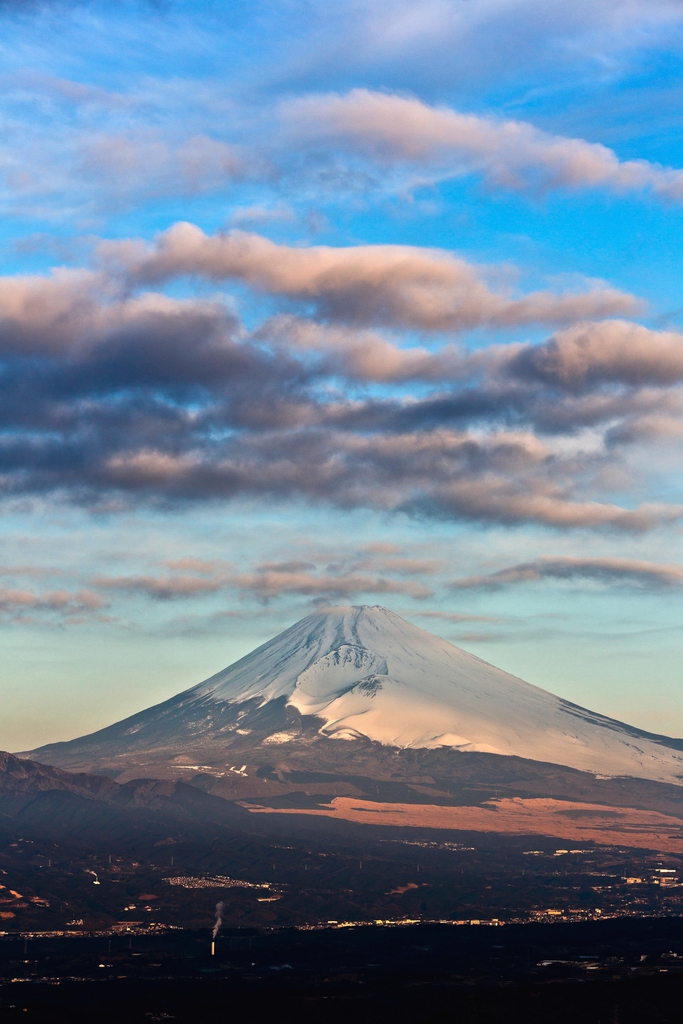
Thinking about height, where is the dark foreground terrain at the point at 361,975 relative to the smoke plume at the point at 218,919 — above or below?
below

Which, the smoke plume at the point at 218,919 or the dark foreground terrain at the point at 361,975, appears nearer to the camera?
the dark foreground terrain at the point at 361,975

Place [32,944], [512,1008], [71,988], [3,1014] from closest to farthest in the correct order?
[3,1014], [512,1008], [71,988], [32,944]

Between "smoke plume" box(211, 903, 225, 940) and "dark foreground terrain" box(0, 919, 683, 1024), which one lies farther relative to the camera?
"smoke plume" box(211, 903, 225, 940)

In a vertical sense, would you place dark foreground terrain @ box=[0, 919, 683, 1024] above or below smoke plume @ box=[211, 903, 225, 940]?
below

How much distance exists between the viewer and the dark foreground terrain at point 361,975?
11644cm

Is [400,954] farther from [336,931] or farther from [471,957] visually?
[336,931]

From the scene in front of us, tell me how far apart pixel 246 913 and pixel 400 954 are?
4108 cm

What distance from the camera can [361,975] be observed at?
138 meters

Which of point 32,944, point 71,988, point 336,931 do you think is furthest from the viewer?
point 336,931

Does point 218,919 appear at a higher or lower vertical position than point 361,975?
higher

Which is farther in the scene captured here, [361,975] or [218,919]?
[218,919]

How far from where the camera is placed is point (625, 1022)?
11269cm

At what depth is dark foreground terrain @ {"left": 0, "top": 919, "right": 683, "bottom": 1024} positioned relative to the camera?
116438 millimetres

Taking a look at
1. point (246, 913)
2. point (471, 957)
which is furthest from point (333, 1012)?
A: point (246, 913)
